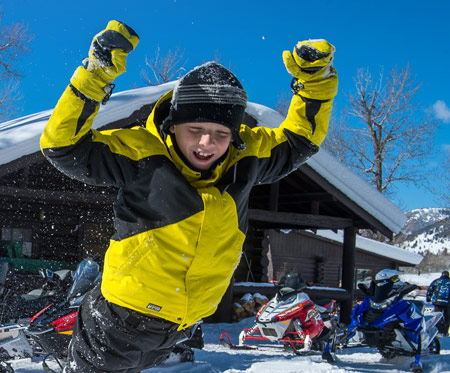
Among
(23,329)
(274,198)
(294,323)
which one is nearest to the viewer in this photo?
(23,329)

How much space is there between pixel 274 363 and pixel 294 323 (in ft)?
3.76

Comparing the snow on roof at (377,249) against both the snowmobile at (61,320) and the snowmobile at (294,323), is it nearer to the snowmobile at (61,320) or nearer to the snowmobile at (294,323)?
the snowmobile at (294,323)

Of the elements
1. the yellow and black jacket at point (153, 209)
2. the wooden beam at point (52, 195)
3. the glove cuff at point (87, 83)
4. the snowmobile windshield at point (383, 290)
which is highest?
the glove cuff at point (87, 83)

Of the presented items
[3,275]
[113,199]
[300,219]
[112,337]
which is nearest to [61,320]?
[3,275]

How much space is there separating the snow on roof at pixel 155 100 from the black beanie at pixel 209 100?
5.91m

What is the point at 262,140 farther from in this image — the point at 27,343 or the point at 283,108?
the point at 283,108

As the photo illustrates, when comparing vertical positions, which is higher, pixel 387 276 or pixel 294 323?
pixel 387 276

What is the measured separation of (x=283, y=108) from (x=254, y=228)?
14194 millimetres

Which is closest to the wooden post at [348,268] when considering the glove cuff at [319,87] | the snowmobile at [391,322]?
the snowmobile at [391,322]

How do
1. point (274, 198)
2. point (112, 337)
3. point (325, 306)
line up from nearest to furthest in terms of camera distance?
point (112, 337), point (325, 306), point (274, 198)

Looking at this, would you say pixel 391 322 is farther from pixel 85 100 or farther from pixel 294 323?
pixel 85 100

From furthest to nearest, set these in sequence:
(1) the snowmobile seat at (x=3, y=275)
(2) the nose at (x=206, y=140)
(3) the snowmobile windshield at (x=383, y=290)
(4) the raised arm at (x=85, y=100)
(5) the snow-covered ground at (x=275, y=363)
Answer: (3) the snowmobile windshield at (x=383, y=290)
(5) the snow-covered ground at (x=275, y=363)
(1) the snowmobile seat at (x=3, y=275)
(2) the nose at (x=206, y=140)
(4) the raised arm at (x=85, y=100)

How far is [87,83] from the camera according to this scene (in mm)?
1905

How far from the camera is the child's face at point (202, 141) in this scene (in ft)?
6.84
